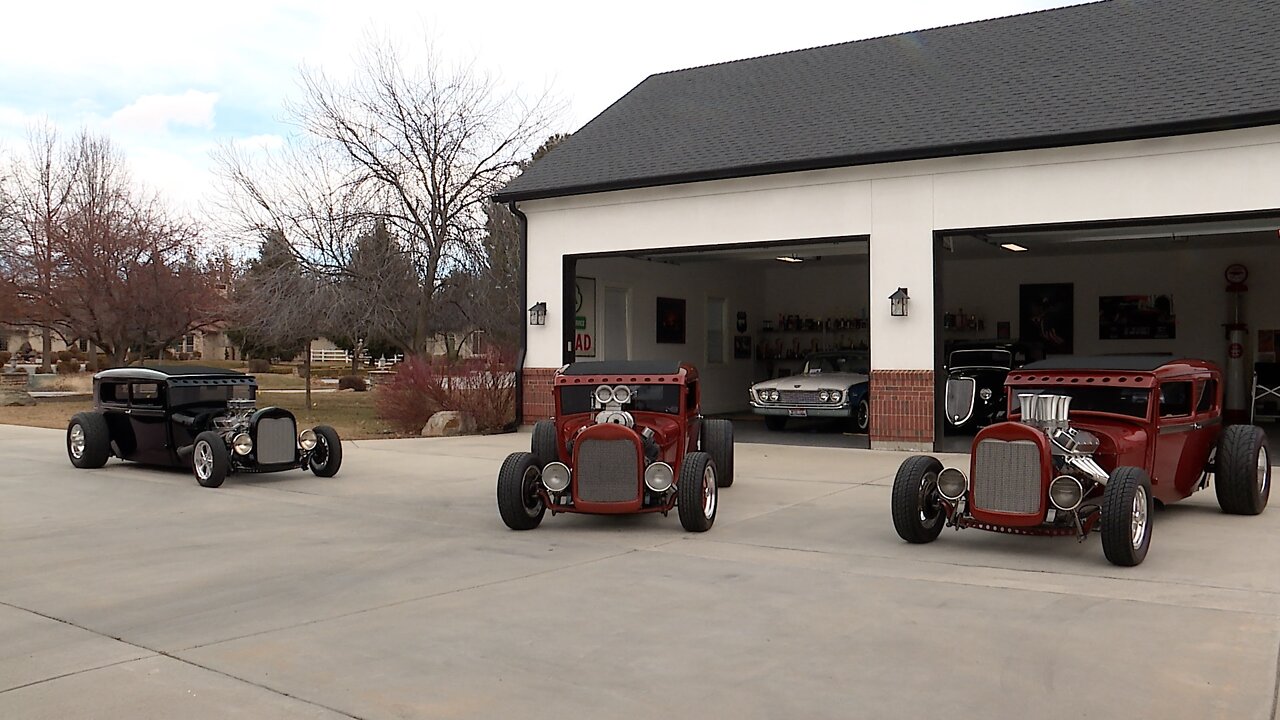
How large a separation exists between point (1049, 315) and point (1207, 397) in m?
13.4

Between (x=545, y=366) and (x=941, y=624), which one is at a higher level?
(x=545, y=366)

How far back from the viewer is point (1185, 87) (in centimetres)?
1330

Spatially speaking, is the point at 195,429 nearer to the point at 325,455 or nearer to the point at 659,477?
the point at 325,455

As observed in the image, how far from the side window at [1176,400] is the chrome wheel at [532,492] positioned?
15.9 ft

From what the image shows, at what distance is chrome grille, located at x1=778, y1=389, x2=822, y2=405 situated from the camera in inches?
670

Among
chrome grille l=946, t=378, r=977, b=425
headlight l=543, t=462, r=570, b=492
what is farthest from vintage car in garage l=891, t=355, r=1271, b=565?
headlight l=543, t=462, r=570, b=492

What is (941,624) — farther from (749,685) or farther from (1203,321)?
(1203,321)

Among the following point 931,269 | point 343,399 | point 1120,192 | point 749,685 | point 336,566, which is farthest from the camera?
point 343,399

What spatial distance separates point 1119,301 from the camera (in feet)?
69.0

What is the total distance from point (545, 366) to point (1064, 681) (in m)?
13.5

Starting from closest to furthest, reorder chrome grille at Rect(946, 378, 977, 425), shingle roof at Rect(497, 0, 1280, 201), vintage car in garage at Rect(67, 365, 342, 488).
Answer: chrome grille at Rect(946, 378, 977, 425)
vintage car in garage at Rect(67, 365, 342, 488)
shingle roof at Rect(497, 0, 1280, 201)

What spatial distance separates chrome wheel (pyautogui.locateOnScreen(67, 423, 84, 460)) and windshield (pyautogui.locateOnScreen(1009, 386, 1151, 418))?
10337mm

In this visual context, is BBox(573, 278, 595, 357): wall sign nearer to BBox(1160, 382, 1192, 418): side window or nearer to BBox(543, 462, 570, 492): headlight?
BBox(543, 462, 570, 492): headlight

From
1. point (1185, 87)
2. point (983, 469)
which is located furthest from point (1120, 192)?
point (983, 469)
